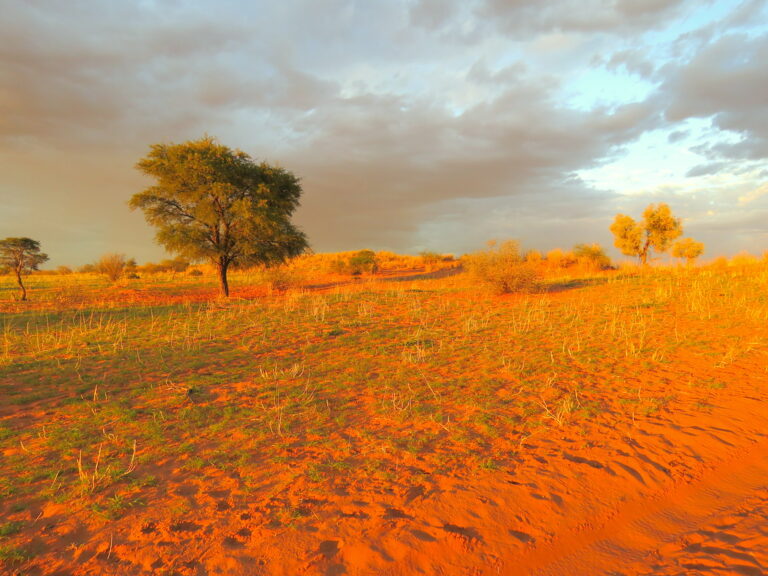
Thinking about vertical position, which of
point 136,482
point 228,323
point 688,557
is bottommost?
point 688,557

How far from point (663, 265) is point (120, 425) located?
3026 centimetres

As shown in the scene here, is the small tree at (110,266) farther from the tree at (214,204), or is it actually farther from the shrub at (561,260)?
the shrub at (561,260)

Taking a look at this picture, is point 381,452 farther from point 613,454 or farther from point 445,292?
point 445,292

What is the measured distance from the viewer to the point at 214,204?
1959 centimetres

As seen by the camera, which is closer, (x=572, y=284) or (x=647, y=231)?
(x=572, y=284)

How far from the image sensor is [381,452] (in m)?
5.45

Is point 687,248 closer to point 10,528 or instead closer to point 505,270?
point 505,270

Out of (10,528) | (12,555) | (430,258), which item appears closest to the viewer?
→ (12,555)

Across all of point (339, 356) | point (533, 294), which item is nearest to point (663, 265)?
point (533, 294)

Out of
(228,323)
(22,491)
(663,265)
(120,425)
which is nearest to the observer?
(22,491)

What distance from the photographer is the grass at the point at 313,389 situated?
5023 millimetres

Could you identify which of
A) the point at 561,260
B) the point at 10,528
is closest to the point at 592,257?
the point at 561,260

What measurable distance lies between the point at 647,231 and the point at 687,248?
483 cm

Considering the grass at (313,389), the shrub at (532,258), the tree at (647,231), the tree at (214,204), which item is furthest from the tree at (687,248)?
the tree at (214,204)
